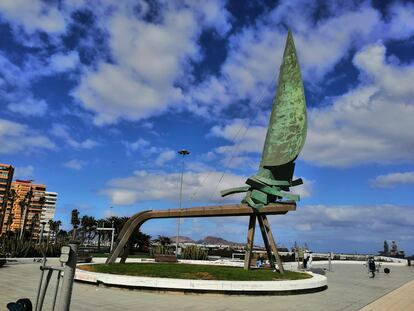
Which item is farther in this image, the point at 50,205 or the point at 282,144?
the point at 50,205

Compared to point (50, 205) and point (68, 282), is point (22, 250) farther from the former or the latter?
point (50, 205)

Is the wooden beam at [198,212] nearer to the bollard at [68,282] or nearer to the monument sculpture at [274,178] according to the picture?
the monument sculpture at [274,178]

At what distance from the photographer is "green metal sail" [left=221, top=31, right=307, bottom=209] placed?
19812 mm

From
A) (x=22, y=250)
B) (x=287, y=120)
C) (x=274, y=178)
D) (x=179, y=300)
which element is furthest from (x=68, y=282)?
(x=22, y=250)

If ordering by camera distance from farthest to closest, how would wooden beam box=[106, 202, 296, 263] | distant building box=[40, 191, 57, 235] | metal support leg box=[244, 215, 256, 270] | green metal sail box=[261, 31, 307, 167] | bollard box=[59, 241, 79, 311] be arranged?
distant building box=[40, 191, 57, 235] < green metal sail box=[261, 31, 307, 167] < metal support leg box=[244, 215, 256, 270] < wooden beam box=[106, 202, 296, 263] < bollard box=[59, 241, 79, 311]

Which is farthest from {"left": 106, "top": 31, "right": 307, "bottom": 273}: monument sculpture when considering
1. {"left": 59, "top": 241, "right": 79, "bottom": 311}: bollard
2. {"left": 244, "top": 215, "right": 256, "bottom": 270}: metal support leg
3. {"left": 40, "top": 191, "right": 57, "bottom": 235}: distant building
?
{"left": 40, "top": 191, "right": 57, "bottom": 235}: distant building

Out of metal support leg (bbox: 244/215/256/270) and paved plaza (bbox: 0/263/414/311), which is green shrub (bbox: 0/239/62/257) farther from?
metal support leg (bbox: 244/215/256/270)

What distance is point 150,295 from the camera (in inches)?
558

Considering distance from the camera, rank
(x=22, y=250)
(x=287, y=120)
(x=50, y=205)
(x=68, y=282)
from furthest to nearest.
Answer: (x=50, y=205)
(x=22, y=250)
(x=287, y=120)
(x=68, y=282)

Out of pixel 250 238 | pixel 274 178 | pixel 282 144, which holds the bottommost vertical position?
pixel 250 238

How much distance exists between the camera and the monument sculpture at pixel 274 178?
1966cm

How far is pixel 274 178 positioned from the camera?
21.0 m

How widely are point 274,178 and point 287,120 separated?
3.35m

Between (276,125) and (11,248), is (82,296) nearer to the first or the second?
(276,125)
